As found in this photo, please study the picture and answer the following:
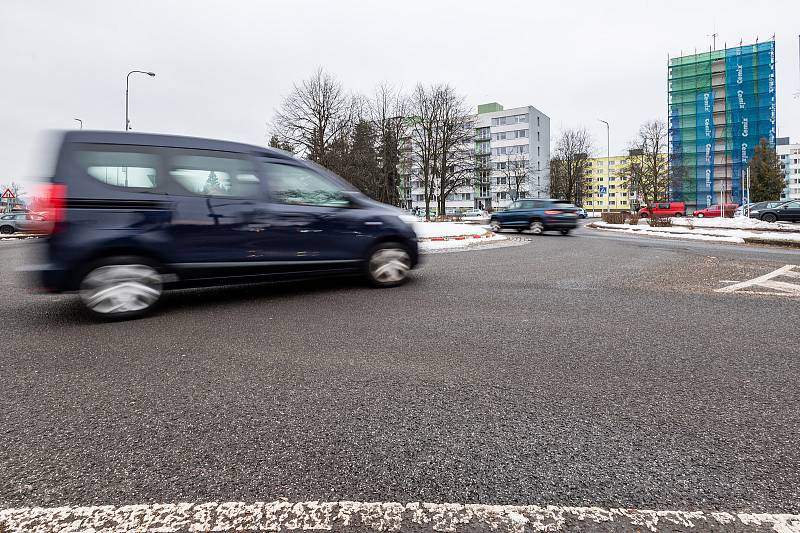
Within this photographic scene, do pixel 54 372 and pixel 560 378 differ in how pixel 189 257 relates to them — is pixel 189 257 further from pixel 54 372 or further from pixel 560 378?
pixel 560 378

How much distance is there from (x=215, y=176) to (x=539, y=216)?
59.1 ft

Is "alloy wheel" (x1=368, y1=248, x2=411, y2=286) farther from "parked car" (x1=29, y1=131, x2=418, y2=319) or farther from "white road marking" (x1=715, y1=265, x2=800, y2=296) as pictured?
"white road marking" (x1=715, y1=265, x2=800, y2=296)

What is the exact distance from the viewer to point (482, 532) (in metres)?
1.70

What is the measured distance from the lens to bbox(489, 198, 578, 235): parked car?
21.2 metres

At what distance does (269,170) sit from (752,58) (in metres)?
89.6

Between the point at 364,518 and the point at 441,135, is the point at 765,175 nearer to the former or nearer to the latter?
the point at 441,135

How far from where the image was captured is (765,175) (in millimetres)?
68000

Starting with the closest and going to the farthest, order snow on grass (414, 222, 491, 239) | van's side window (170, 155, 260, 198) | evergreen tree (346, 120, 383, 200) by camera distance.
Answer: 1. van's side window (170, 155, 260, 198)
2. snow on grass (414, 222, 491, 239)
3. evergreen tree (346, 120, 383, 200)

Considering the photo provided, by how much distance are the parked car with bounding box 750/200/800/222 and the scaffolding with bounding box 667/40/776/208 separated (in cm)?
3822

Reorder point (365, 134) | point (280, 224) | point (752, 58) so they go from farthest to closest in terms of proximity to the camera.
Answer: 1. point (752, 58)
2. point (365, 134)
3. point (280, 224)

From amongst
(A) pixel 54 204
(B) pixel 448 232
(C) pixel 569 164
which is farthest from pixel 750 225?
(C) pixel 569 164

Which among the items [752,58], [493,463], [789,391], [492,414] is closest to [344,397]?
[492,414]

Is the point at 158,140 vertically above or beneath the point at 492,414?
above

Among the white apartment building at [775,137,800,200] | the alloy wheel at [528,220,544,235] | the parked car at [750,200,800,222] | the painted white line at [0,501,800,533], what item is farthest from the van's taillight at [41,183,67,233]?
the white apartment building at [775,137,800,200]
